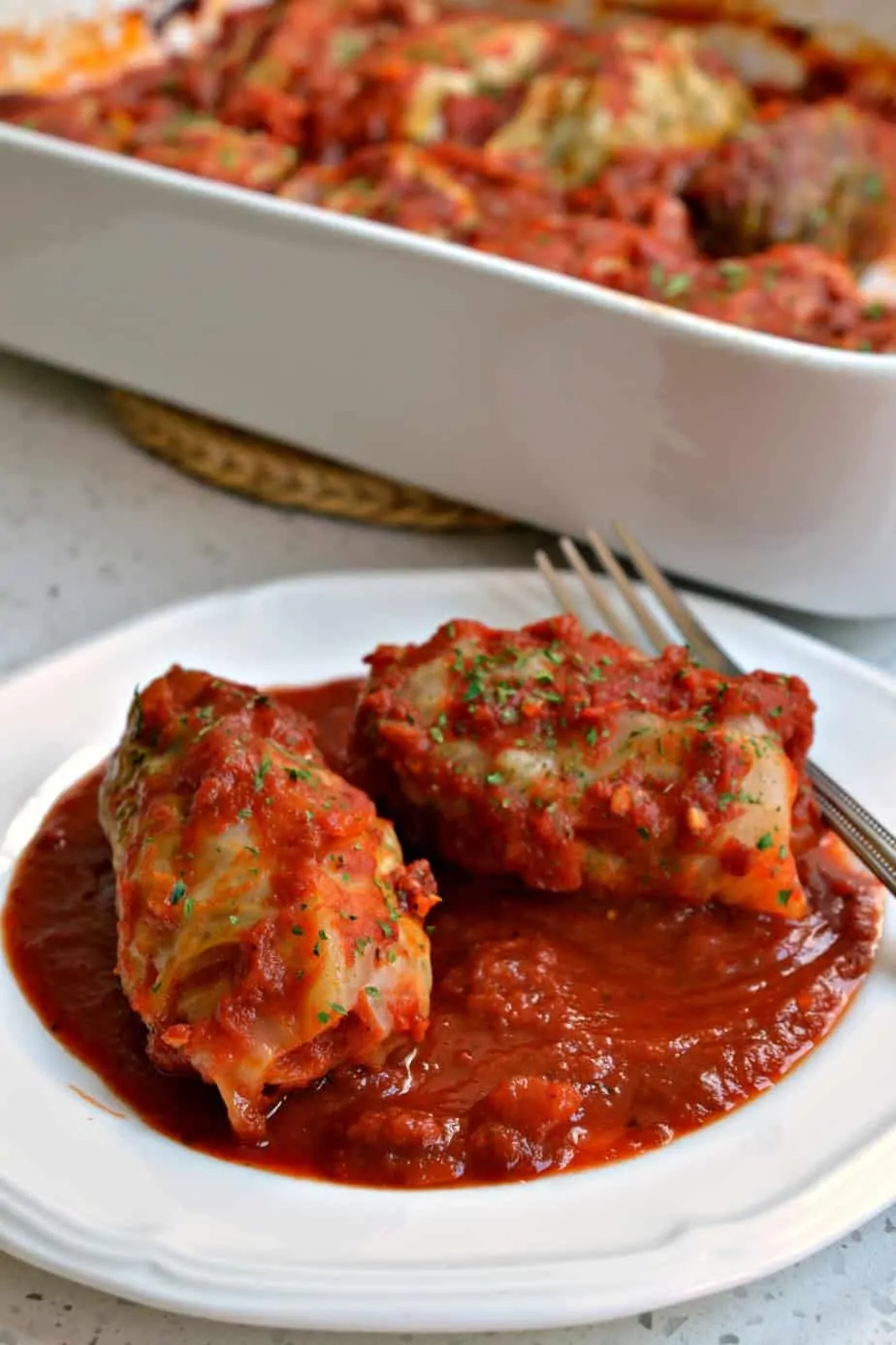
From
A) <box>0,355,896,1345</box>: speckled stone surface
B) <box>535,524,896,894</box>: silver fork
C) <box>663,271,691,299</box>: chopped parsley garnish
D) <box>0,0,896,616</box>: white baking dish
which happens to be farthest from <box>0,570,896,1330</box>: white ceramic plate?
<box>663,271,691,299</box>: chopped parsley garnish

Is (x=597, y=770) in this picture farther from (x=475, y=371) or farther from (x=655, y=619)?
(x=475, y=371)

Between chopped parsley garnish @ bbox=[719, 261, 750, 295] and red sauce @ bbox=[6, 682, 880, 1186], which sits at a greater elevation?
chopped parsley garnish @ bbox=[719, 261, 750, 295]

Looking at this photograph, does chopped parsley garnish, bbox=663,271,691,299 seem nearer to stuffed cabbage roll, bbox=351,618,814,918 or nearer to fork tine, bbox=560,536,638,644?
fork tine, bbox=560,536,638,644

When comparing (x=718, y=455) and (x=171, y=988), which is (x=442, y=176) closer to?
(x=718, y=455)

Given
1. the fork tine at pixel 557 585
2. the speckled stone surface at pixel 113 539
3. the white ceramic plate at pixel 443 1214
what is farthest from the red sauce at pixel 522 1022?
the speckled stone surface at pixel 113 539

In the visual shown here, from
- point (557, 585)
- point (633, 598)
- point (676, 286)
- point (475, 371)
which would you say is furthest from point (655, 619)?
point (676, 286)

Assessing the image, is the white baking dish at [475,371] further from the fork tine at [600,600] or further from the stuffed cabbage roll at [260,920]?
the stuffed cabbage roll at [260,920]
